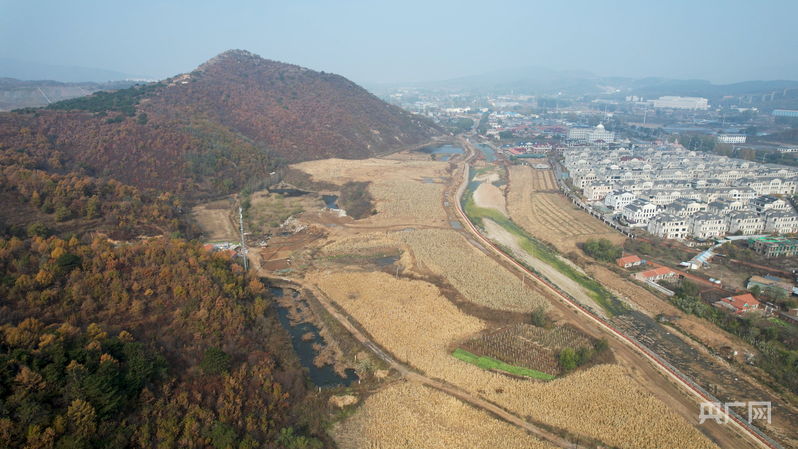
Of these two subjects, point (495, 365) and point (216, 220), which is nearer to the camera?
point (495, 365)

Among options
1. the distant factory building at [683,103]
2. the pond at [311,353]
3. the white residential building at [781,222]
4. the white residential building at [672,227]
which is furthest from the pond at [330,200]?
the distant factory building at [683,103]

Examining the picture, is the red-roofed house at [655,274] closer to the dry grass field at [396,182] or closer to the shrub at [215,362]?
the dry grass field at [396,182]

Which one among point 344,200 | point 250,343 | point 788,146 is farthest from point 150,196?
point 788,146

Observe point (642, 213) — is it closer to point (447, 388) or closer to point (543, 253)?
point (543, 253)

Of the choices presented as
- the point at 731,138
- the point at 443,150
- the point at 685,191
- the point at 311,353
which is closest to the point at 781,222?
the point at 685,191

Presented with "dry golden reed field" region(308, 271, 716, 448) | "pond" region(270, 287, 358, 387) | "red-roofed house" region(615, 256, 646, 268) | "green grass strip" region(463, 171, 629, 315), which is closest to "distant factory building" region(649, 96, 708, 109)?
"green grass strip" region(463, 171, 629, 315)
